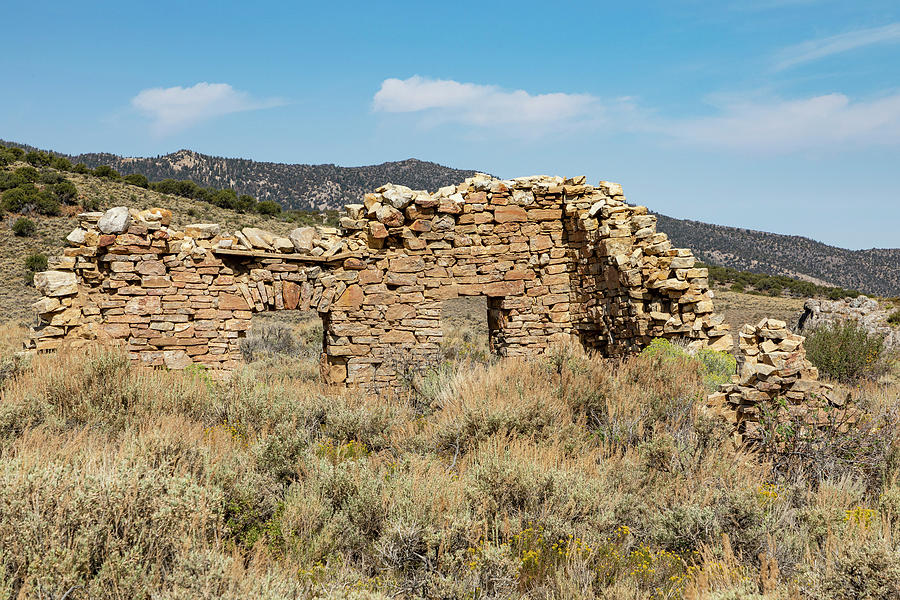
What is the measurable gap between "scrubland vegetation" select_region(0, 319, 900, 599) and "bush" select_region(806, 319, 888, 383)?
4.41 meters

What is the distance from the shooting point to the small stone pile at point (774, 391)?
16.8ft

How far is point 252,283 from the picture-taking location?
8.32m

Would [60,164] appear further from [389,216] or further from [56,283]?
[389,216]

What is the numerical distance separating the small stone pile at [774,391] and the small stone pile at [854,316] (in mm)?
7689

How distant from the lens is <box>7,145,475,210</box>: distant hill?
4738 centimetres

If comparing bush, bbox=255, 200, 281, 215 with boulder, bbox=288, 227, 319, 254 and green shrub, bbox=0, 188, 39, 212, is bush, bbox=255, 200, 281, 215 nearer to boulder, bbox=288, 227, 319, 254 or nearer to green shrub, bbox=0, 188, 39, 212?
green shrub, bbox=0, 188, 39, 212

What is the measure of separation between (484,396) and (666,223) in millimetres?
48624

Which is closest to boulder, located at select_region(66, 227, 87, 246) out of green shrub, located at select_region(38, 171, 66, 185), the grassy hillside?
the grassy hillside

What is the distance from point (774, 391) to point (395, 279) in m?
5.46

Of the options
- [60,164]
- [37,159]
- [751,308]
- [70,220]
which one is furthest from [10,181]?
[751,308]

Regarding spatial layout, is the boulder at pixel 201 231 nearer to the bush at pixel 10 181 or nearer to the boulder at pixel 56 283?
the boulder at pixel 56 283

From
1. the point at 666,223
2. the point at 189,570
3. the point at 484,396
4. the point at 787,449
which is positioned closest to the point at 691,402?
the point at 787,449

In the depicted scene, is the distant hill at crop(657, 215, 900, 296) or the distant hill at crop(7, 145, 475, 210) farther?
the distant hill at crop(7, 145, 475, 210)

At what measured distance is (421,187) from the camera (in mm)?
44094
